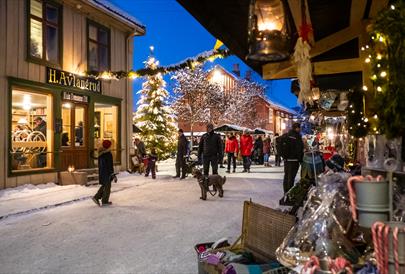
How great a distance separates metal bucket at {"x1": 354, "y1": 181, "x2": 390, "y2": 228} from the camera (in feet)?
6.98

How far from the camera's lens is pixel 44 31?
12883 millimetres

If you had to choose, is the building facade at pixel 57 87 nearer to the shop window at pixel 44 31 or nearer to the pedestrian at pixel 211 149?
the shop window at pixel 44 31

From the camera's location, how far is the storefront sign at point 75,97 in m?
13.6

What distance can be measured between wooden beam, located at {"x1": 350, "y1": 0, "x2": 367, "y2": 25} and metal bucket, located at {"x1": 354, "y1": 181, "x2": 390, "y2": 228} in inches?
139

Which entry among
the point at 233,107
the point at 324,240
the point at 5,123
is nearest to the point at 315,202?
the point at 324,240

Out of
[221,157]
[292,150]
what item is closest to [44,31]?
[221,157]

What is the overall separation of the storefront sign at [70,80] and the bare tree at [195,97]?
22103mm

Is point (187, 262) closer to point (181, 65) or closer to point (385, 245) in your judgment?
point (385, 245)

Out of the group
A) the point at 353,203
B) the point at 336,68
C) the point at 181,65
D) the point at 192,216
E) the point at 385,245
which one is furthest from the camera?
the point at 181,65

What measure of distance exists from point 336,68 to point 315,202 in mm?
4954

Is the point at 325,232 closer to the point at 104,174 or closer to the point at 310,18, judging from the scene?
the point at 310,18

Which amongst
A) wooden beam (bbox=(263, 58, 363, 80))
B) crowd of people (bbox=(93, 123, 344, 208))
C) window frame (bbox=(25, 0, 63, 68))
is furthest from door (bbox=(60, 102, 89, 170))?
wooden beam (bbox=(263, 58, 363, 80))

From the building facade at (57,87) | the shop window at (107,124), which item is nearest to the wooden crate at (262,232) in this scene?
the building facade at (57,87)

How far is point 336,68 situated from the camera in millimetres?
7141
